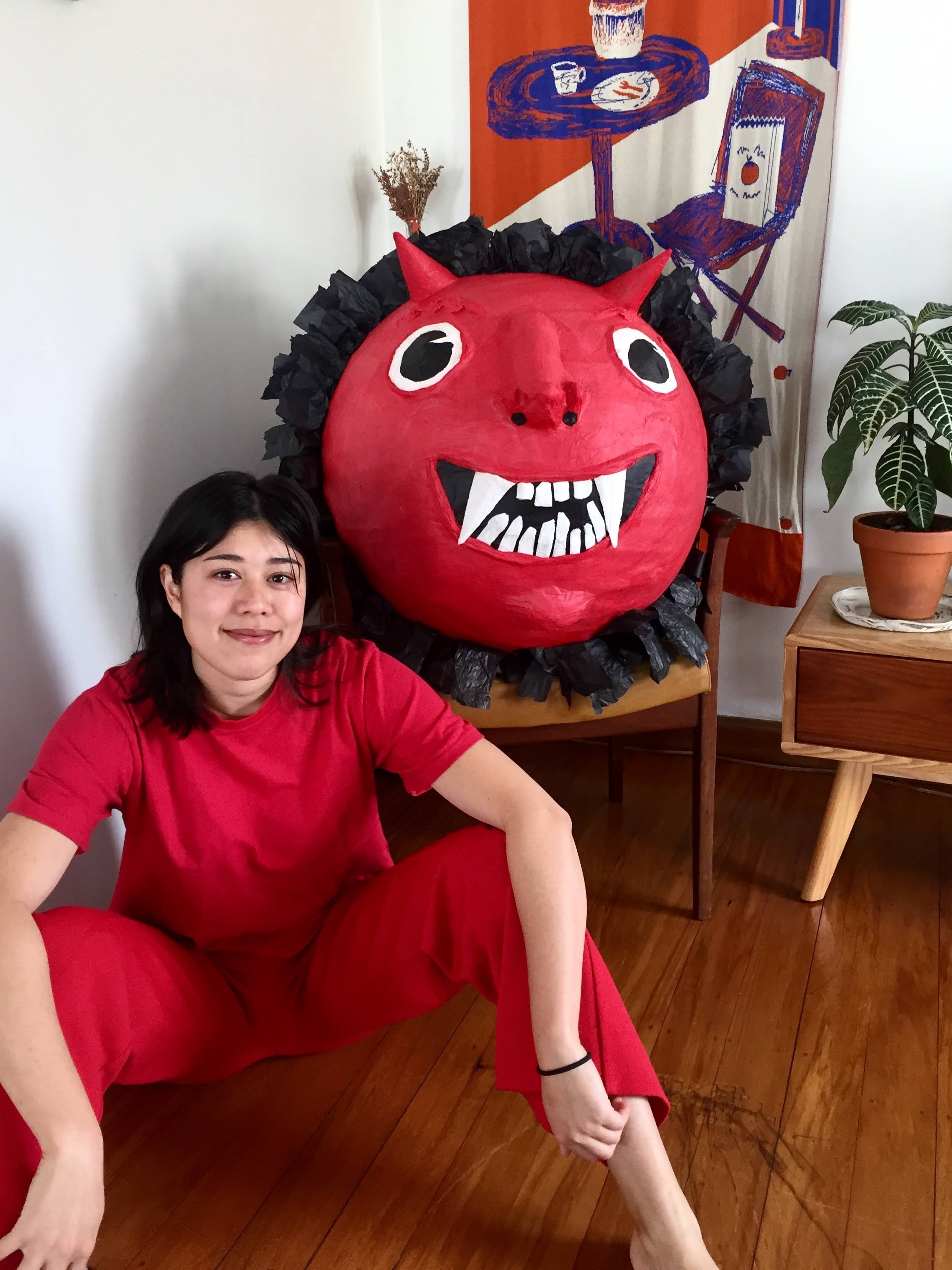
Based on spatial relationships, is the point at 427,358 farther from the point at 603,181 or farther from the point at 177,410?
the point at 603,181

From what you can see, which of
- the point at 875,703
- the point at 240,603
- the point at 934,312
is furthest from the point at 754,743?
the point at 240,603

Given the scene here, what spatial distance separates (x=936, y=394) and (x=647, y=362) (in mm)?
469

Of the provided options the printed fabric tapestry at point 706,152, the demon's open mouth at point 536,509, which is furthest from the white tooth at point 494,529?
the printed fabric tapestry at point 706,152

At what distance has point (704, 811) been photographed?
1727 mm

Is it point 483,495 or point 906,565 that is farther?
point 906,565

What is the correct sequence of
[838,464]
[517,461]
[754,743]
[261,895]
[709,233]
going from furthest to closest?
[754,743] < [709,233] < [838,464] < [517,461] < [261,895]

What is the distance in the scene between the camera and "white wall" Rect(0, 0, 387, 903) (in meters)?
1.42

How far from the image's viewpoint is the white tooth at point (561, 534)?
1.43 meters

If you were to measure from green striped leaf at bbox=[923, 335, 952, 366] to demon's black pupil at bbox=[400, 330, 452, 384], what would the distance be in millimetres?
771

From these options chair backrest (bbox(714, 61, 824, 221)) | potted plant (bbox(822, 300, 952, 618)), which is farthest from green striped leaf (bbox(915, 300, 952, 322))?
chair backrest (bbox(714, 61, 824, 221))

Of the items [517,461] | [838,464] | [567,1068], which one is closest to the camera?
[567,1068]

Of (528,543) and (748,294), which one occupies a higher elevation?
(748,294)

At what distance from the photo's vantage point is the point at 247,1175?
1275 mm

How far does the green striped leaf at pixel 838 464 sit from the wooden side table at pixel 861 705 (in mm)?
216
